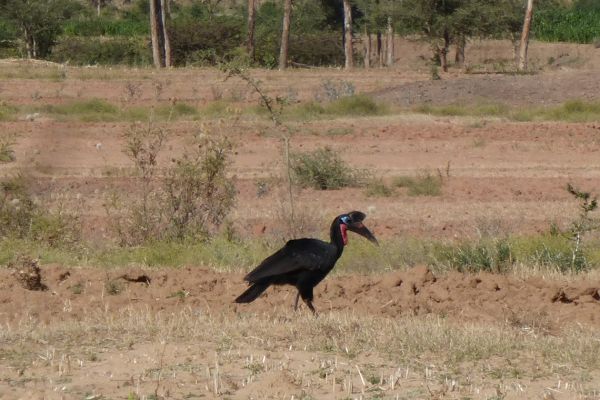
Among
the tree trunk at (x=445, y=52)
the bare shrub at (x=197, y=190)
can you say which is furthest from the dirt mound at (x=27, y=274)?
the tree trunk at (x=445, y=52)

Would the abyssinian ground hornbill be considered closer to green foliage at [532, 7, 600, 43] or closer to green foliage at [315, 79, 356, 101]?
green foliage at [315, 79, 356, 101]

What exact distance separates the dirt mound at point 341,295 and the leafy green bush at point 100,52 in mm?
44770

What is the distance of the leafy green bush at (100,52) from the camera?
5675 centimetres

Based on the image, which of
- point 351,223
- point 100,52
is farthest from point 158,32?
point 351,223

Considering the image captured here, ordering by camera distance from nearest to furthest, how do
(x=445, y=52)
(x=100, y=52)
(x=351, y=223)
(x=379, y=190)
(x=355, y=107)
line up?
(x=351, y=223), (x=379, y=190), (x=355, y=107), (x=445, y=52), (x=100, y=52)

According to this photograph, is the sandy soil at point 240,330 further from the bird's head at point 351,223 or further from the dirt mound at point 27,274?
the bird's head at point 351,223

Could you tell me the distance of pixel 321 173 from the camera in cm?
2095

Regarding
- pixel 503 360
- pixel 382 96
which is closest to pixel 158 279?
pixel 503 360

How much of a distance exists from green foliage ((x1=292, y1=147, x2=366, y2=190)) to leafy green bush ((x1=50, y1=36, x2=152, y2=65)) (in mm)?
35438

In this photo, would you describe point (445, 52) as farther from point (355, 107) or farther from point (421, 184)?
point (421, 184)

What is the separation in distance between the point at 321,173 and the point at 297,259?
11258 millimetres

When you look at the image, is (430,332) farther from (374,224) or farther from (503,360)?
(374,224)

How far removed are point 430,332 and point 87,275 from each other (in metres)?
4.17

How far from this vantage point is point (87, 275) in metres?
11.6
